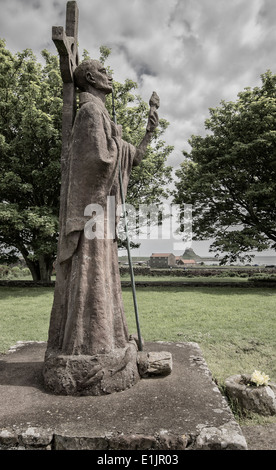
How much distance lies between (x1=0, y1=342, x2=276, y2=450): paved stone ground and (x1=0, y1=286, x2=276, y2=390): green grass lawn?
6.77 ft

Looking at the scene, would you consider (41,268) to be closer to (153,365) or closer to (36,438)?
(153,365)

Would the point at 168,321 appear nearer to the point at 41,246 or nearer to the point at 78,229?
the point at 78,229

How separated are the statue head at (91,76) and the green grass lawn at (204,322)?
17.3 ft

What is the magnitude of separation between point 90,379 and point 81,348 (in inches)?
14.3

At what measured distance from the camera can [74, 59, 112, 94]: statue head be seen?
4.42m

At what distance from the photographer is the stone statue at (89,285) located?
3.64 meters

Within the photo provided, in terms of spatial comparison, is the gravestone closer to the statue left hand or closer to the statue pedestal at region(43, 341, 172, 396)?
the statue pedestal at region(43, 341, 172, 396)

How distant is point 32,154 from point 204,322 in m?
12.7

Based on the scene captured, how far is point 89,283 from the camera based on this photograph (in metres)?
3.89

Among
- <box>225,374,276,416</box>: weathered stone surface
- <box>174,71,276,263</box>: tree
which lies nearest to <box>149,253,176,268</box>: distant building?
<box>174,71,276,263</box>: tree

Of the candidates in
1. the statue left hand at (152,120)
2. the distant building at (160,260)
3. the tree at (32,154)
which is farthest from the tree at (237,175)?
the distant building at (160,260)

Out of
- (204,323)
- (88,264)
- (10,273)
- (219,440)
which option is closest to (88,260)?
(88,264)
